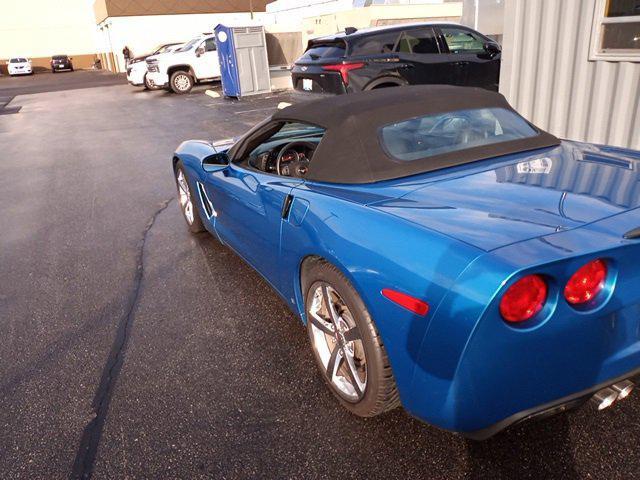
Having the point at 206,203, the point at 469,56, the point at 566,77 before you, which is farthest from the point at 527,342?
the point at 469,56

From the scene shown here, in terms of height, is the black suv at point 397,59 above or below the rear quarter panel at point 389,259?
above

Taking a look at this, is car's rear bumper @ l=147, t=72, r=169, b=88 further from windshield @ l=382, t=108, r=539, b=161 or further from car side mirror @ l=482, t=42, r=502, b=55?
windshield @ l=382, t=108, r=539, b=161

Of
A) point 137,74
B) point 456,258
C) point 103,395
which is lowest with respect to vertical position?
point 103,395

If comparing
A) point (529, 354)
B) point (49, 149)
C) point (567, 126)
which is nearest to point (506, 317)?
point (529, 354)

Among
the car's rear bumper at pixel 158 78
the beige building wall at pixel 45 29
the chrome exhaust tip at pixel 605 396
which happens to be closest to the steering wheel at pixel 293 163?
the chrome exhaust tip at pixel 605 396

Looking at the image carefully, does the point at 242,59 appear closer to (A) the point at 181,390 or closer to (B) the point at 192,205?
(B) the point at 192,205

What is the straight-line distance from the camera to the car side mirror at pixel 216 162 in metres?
3.71

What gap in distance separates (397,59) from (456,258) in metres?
8.05

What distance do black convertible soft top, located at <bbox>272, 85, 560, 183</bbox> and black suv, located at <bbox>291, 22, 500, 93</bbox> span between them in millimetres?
5661

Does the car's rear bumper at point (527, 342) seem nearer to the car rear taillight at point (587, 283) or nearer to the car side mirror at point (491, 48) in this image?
the car rear taillight at point (587, 283)

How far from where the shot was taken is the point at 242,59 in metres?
16.7

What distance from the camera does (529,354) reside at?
5.60 ft

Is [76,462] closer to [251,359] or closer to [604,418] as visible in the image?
[251,359]

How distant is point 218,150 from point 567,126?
384 cm
